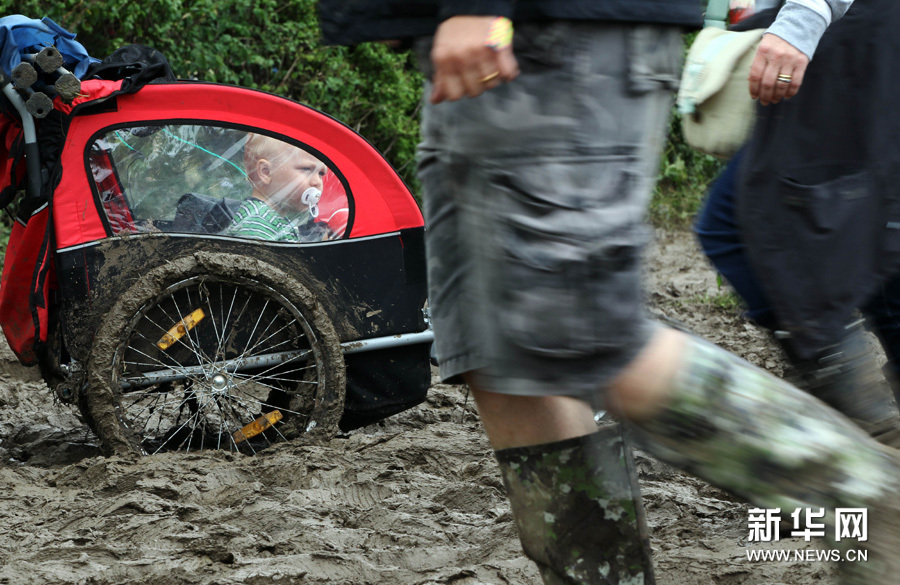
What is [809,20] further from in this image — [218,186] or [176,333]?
[176,333]

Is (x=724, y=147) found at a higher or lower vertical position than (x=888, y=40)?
lower

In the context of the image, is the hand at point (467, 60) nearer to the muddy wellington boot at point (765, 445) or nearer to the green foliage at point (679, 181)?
the muddy wellington boot at point (765, 445)

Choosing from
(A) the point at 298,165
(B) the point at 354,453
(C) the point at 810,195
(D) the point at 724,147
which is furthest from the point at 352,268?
(C) the point at 810,195

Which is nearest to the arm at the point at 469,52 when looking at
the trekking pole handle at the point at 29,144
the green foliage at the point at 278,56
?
the trekking pole handle at the point at 29,144

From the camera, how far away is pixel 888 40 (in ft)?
6.75

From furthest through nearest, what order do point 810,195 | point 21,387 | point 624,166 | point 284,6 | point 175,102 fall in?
1. point 284,6
2. point 21,387
3. point 175,102
4. point 810,195
5. point 624,166

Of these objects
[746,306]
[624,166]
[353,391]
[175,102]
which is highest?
[624,166]

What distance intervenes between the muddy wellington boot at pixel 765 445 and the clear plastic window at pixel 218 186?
213 cm

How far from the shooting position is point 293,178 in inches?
129

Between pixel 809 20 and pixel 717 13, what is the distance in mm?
546

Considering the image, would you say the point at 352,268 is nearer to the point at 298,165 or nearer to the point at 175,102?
the point at 298,165

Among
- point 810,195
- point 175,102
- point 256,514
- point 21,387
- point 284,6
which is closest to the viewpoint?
point 810,195

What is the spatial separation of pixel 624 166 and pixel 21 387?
11.7 feet

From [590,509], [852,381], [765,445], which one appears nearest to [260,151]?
[852,381]
